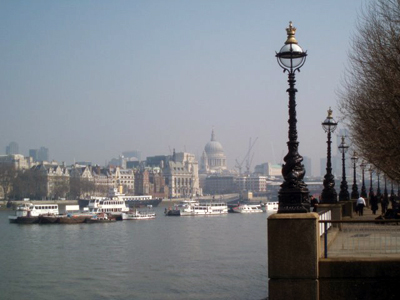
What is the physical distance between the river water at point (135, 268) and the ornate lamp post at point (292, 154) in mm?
15434

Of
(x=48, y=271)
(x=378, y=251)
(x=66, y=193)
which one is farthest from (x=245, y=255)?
(x=66, y=193)

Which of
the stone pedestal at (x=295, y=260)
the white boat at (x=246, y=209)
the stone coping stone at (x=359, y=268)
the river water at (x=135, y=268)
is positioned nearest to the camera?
the stone pedestal at (x=295, y=260)

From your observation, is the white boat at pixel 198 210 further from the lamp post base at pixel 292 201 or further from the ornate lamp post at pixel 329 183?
the lamp post base at pixel 292 201

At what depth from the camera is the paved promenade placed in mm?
13773

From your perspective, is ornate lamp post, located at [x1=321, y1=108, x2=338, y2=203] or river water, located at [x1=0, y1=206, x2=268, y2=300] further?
river water, located at [x1=0, y1=206, x2=268, y2=300]

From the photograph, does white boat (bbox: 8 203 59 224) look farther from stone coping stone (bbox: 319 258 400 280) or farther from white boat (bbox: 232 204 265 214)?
stone coping stone (bbox: 319 258 400 280)

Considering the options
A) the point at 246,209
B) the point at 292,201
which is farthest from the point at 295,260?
the point at 246,209

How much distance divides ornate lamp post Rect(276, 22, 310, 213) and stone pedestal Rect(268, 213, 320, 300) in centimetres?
50

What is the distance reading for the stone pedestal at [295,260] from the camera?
41.4 feet

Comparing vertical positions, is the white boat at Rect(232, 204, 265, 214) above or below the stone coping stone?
below

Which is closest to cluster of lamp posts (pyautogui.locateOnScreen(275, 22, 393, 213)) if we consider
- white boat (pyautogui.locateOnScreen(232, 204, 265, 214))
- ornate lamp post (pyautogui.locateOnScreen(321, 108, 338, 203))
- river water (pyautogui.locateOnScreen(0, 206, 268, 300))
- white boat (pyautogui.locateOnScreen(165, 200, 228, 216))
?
ornate lamp post (pyautogui.locateOnScreen(321, 108, 338, 203))

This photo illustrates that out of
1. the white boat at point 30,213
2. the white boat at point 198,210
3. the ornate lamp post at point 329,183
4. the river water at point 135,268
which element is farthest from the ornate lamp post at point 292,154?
the white boat at point 198,210

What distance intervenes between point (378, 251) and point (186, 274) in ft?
78.5

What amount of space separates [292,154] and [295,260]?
2045mm
